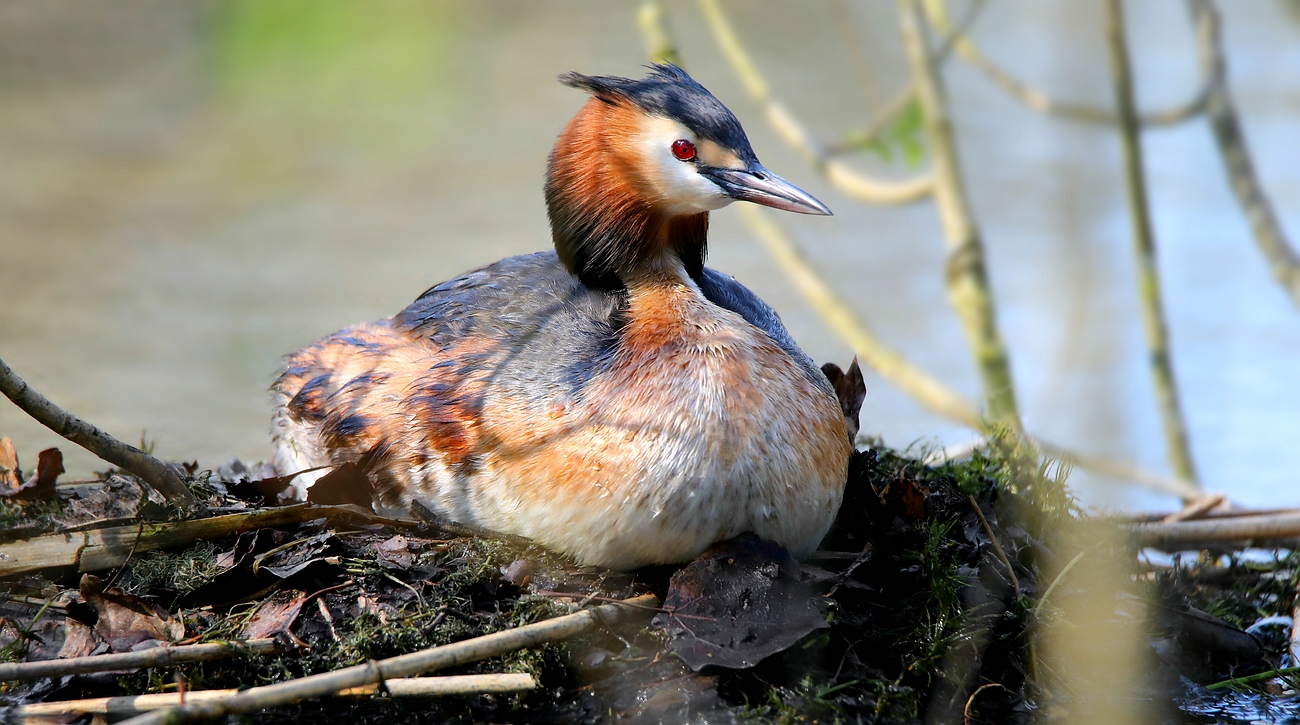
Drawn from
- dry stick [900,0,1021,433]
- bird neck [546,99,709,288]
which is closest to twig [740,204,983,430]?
dry stick [900,0,1021,433]

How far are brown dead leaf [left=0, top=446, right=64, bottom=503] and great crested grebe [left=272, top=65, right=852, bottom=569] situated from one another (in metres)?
0.79

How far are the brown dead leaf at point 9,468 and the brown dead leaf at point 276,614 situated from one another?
4.49 ft

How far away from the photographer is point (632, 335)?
356 centimetres

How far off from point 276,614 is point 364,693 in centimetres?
44

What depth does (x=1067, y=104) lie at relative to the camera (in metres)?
2.05

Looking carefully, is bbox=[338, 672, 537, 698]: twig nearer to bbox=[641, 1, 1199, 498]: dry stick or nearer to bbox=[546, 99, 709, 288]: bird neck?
bbox=[546, 99, 709, 288]: bird neck

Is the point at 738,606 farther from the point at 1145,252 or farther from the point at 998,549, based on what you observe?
the point at 1145,252

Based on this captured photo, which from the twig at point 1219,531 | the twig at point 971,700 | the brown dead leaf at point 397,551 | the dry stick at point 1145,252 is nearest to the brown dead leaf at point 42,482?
the brown dead leaf at point 397,551

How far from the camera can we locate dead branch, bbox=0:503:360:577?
3.28 meters

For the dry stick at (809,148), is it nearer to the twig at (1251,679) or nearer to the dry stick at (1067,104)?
the dry stick at (1067,104)

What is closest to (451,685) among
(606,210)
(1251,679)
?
(606,210)

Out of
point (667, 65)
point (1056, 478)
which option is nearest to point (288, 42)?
point (667, 65)

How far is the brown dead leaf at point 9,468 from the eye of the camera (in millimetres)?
3939

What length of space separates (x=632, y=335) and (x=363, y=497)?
1053 millimetres
